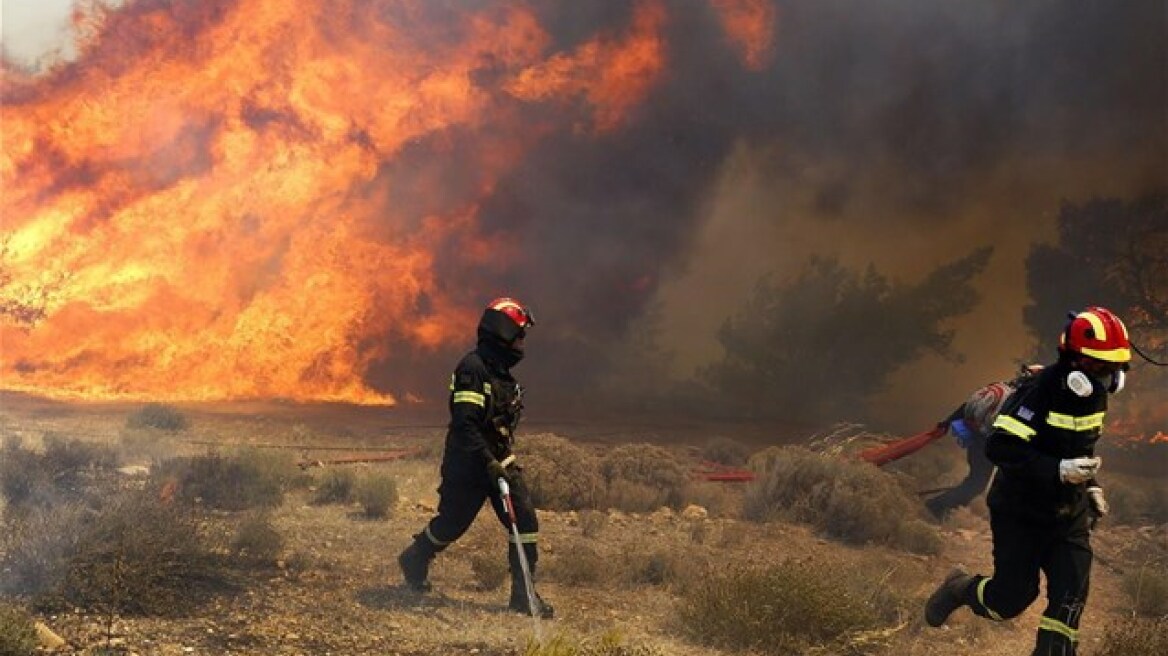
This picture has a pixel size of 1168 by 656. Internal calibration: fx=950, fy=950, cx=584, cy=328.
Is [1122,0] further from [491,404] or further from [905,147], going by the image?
[491,404]

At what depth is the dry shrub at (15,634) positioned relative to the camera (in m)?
4.66

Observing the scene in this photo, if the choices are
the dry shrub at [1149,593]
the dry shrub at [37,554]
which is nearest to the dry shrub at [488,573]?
the dry shrub at [37,554]

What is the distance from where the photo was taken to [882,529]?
10109 mm

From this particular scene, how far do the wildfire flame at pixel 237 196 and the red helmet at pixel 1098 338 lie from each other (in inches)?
631

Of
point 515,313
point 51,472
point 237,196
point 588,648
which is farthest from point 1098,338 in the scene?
point 237,196

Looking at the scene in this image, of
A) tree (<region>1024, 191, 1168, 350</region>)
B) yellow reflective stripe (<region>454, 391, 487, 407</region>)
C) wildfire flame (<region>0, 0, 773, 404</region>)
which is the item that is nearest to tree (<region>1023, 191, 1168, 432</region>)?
tree (<region>1024, 191, 1168, 350</region>)

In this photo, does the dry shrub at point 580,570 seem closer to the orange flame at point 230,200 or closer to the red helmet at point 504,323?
the red helmet at point 504,323

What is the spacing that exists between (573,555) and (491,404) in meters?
1.98

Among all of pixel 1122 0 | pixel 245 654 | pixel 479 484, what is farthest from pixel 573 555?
pixel 1122 0

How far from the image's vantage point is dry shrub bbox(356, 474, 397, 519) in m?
9.84

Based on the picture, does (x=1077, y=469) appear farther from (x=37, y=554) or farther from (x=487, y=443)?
(x=37, y=554)

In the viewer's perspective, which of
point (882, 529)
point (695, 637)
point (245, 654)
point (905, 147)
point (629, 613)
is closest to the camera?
point (245, 654)

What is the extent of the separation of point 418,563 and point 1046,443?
4363mm

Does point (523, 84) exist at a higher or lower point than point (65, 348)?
higher
